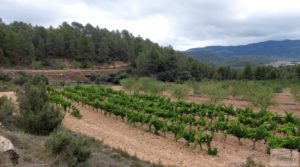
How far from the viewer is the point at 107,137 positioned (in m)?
16.2

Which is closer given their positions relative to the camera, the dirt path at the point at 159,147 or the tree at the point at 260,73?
the dirt path at the point at 159,147

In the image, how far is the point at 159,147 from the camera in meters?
15.4

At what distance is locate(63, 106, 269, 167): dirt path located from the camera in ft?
44.3

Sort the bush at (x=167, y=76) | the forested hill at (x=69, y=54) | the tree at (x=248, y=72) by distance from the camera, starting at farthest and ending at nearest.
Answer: the tree at (x=248, y=72) → the bush at (x=167, y=76) → the forested hill at (x=69, y=54)

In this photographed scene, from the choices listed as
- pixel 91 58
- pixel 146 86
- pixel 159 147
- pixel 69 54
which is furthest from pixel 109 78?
pixel 159 147

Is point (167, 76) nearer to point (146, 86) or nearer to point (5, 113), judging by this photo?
point (146, 86)

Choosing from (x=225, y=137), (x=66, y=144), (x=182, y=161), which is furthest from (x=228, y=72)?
(x=66, y=144)

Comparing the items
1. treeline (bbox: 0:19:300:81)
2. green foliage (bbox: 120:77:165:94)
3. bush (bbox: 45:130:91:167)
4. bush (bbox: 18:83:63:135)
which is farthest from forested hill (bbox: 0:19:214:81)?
bush (bbox: 45:130:91:167)

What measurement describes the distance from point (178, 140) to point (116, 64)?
64.2 m

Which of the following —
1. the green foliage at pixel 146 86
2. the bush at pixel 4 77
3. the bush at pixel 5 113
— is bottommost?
the green foliage at pixel 146 86

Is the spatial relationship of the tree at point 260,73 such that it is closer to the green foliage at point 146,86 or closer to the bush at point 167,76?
the bush at point 167,76

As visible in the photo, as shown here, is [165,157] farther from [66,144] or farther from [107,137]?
[66,144]

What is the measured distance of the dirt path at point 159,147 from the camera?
44.3ft

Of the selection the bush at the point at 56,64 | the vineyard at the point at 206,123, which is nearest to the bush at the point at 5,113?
the vineyard at the point at 206,123
